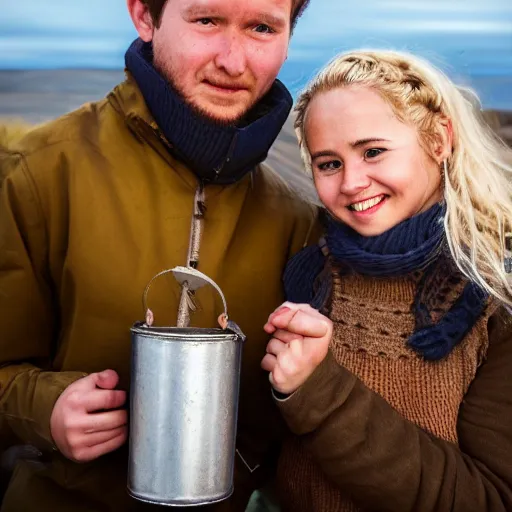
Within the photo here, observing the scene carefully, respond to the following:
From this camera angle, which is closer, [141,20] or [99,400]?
[99,400]

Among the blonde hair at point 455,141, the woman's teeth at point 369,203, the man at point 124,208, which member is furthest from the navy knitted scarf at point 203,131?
the woman's teeth at point 369,203

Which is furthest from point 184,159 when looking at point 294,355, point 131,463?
point 131,463

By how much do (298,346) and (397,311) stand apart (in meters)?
0.24

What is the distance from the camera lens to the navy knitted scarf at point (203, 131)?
1.38 m

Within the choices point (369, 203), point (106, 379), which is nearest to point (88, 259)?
point (106, 379)

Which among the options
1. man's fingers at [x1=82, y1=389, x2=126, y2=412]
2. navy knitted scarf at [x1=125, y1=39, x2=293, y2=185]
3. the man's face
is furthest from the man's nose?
man's fingers at [x1=82, y1=389, x2=126, y2=412]

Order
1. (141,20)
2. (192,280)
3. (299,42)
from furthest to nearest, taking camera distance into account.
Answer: (299,42) → (141,20) → (192,280)

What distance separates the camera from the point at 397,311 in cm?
136

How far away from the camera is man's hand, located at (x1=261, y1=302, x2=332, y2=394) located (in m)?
1.21

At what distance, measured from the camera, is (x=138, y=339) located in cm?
116

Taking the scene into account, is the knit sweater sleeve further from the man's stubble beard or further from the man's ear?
the man's ear

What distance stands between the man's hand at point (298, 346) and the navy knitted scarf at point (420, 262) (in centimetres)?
17

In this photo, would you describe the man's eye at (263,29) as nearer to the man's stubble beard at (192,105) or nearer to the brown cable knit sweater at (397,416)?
the man's stubble beard at (192,105)

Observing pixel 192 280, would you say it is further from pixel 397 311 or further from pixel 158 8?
pixel 158 8
